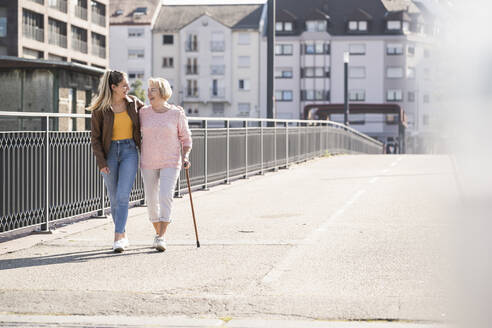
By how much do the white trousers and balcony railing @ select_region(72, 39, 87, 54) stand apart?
58.7 m

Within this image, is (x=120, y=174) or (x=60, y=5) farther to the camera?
(x=60, y=5)

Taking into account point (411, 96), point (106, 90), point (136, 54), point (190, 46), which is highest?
point (190, 46)

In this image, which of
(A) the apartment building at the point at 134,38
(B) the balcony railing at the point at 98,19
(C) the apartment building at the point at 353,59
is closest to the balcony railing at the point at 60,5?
(B) the balcony railing at the point at 98,19

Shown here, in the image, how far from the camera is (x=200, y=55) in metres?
90.5

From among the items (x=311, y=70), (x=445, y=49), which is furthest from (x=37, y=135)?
(x=311, y=70)

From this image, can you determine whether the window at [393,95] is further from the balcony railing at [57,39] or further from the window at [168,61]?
the balcony railing at [57,39]

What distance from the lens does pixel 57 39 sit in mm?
62281

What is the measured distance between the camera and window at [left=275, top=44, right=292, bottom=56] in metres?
90.6

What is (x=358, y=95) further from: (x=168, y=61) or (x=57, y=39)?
(x=57, y=39)

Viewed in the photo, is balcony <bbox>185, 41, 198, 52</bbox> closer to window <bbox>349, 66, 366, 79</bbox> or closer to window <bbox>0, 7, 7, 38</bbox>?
window <bbox>349, 66, 366, 79</bbox>

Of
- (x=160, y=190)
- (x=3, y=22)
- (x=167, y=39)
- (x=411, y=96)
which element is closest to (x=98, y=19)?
(x=3, y=22)

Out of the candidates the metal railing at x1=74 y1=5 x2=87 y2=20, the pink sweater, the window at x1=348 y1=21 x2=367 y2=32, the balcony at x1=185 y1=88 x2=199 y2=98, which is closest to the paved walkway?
the pink sweater

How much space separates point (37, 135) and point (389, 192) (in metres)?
7.13

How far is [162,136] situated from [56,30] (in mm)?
56726
